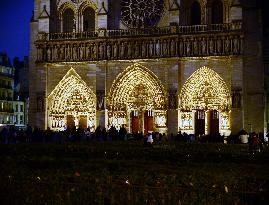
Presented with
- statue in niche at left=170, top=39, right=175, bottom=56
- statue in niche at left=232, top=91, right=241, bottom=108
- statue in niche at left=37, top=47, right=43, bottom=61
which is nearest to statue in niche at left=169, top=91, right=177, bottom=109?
statue in niche at left=170, top=39, right=175, bottom=56

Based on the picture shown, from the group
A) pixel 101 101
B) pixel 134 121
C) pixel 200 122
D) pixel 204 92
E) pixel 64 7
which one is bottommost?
pixel 200 122

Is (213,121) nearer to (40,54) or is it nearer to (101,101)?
(101,101)

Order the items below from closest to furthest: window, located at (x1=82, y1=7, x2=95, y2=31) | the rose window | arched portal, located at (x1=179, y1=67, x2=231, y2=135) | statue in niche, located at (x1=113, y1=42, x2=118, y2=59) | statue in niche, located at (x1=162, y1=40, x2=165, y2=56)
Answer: arched portal, located at (x1=179, y1=67, x2=231, y2=135) → statue in niche, located at (x1=162, y1=40, x2=165, y2=56) → statue in niche, located at (x1=113, y1=42, x2=118, y2=59) → the rose window → window, located at (x1=82, y1=7, x2=95, y2=31)

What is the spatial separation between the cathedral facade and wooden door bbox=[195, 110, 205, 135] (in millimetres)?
82

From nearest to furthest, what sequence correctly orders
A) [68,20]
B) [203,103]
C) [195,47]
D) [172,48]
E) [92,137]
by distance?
[92,137]
[195,47]
[172,48]
[203,103]
[68,20]

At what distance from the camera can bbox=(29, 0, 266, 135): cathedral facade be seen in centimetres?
3541

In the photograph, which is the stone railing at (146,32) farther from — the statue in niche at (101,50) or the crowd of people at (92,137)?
the crowd of people at (92,137)

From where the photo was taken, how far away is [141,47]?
36969mm

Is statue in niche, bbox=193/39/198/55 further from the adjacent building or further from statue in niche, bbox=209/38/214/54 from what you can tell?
the adjacent building

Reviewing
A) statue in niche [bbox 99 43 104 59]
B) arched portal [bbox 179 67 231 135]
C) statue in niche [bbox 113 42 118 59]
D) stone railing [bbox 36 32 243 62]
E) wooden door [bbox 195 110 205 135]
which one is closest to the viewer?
stone railing [bbox 36 32 243 62]

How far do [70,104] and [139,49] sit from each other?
7.28 metres

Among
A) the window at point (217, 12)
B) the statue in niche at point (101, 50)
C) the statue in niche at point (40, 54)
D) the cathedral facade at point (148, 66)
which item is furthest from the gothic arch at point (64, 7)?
the window at point (217, 12)

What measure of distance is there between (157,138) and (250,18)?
11.3 m

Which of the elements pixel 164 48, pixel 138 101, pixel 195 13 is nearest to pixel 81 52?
pixel 138 101
